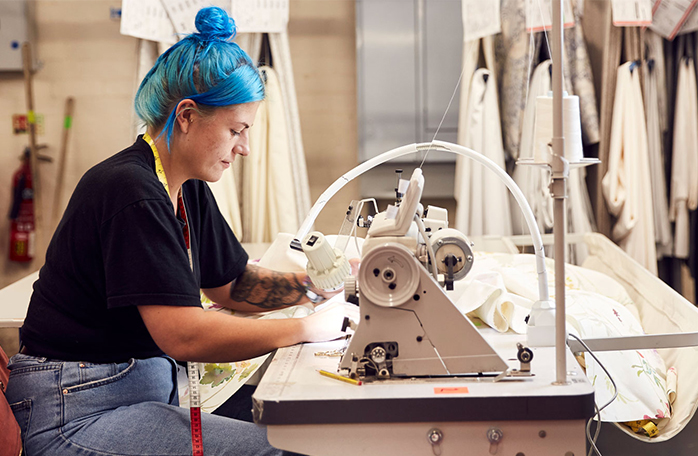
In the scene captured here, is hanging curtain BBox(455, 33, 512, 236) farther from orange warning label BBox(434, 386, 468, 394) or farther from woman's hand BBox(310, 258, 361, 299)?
orange warning label BBox(434, 386, 468, 394)

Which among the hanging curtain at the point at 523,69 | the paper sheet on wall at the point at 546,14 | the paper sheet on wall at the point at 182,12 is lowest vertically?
the hanging curtain at the point at 523,69

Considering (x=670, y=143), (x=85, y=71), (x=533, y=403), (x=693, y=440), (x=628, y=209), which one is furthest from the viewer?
(x=85, y=71)

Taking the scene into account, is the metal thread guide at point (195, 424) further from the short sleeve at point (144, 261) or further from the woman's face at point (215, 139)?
the woman's face at point (215, 139)

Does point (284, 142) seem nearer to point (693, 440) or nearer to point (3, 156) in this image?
point (3, 156)

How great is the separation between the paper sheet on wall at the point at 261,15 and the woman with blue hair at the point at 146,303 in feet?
6.05

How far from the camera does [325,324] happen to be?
1312mm

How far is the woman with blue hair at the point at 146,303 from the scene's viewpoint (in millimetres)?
1139

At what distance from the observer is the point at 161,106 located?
1307mm

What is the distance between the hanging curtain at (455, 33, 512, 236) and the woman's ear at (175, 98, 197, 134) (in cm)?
201

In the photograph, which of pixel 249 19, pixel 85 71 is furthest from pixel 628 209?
pixel 85 71

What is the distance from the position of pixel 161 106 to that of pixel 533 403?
0.90 meters

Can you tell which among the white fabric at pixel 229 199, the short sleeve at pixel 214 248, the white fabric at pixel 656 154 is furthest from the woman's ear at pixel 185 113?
the white fabric at pixel 656 154

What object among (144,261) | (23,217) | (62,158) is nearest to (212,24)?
(144,261)

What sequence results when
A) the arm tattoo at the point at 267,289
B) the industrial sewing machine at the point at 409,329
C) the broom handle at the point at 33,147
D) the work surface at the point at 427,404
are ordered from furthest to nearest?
1. the broom handle at the point at 33,147
2. the arm tattoo at the point at 267,289
3. the industrial sewing machine at the point at 409,329
4. the work surface at the point at 427,404
